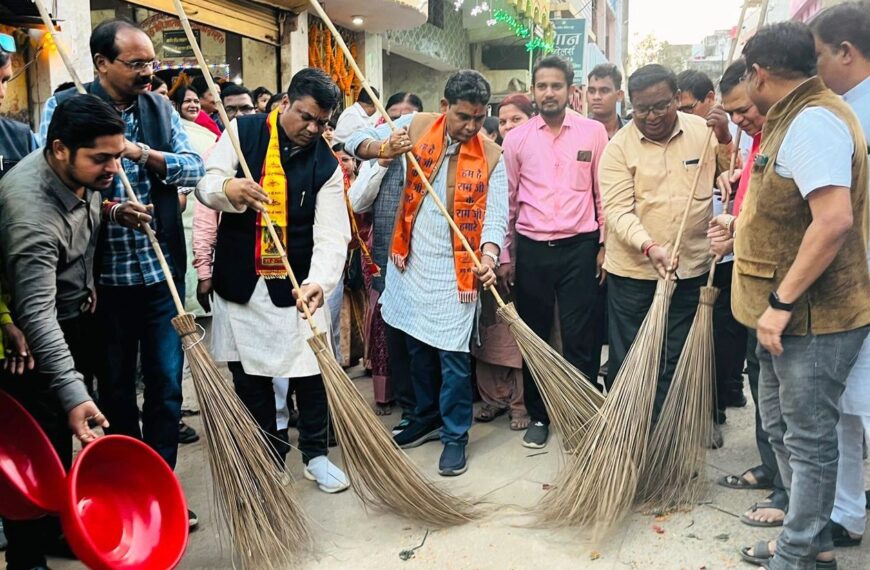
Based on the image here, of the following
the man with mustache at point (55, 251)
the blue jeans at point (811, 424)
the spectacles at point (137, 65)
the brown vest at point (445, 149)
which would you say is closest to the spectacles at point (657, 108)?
the brown vest at point (445, 149)

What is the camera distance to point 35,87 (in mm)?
4480

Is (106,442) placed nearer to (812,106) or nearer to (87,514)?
(87,514)

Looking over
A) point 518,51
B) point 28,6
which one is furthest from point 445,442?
point 518,51

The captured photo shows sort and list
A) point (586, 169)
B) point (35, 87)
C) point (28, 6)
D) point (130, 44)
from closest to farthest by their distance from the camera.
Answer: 1. point (130, 44)
2. point (586, 169)
3. point (28, 6)
4. point (35, 87)

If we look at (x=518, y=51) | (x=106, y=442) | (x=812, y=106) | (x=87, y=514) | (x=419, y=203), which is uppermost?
(x=518, y=51)

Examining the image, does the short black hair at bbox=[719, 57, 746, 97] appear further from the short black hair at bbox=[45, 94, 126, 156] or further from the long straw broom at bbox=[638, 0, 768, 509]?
the short black hair at bbox=[45, 94, 126, 156]

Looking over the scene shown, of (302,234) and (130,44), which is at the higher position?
(130,44)

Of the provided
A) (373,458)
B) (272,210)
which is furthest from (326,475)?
(272,210)

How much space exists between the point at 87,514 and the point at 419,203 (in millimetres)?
1794

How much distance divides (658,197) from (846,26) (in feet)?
3.17

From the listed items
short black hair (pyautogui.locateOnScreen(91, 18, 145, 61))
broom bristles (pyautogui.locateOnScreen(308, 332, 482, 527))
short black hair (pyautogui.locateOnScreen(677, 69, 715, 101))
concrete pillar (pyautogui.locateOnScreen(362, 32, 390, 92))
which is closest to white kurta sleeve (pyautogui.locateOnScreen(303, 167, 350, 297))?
broom bristles (pyautogui.locateOnScreen(308, 332, 482, 527))

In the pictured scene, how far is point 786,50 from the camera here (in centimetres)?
195

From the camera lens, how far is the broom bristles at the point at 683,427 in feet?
8.87

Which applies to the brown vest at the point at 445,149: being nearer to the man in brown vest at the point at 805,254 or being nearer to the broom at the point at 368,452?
the broom at the point at 368,452
